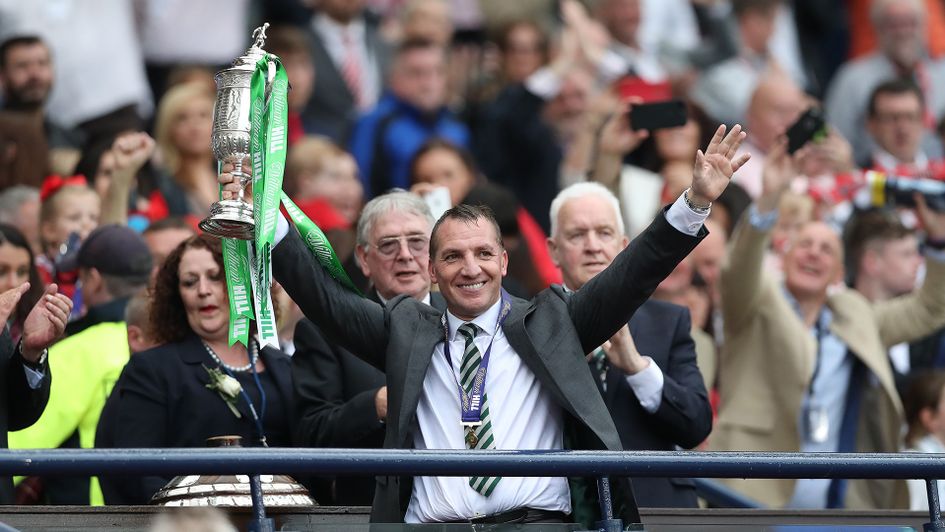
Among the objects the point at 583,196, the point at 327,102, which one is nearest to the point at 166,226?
the point at 583,196

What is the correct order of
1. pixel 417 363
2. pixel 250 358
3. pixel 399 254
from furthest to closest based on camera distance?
1. pixel 250 358
2. pixel 399 254
3. pixel 417 363

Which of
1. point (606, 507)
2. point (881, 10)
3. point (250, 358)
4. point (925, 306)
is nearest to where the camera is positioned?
point (606, 507)

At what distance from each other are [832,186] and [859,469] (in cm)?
599

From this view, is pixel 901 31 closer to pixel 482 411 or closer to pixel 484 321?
pixel 484 321

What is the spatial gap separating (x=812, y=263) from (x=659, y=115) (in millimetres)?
1486

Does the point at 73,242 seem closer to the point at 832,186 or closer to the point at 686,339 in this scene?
the point at 686,339

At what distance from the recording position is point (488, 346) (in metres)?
6.70

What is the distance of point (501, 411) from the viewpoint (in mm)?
6594

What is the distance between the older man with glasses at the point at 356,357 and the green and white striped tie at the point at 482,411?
0.80 m

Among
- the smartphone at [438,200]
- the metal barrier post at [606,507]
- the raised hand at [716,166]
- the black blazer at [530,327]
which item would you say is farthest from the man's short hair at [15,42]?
the metal barrier post at [606,507]

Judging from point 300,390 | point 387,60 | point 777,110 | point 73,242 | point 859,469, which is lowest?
point 859,469

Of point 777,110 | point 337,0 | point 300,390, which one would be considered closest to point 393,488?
point 300,390

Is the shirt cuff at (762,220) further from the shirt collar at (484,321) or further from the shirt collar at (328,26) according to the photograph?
the shirt collar at (328,26)

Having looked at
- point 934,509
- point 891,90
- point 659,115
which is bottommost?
point 934,509
